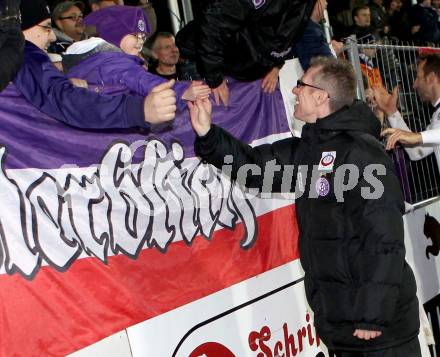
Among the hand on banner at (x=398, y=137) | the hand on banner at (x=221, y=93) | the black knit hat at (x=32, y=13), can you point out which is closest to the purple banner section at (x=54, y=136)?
the hand on banner at (x=221, y=93)

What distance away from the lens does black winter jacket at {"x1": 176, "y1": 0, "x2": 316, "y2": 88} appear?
4422mm

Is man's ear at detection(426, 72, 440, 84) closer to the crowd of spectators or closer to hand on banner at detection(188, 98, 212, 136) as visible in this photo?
hand on banner at detection(188, 98, 212, 136)

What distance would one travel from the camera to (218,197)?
4551 millimetres

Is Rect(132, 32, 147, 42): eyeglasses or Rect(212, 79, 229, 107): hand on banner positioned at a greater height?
Rect(132, 32, 147, 42): eyeglasses

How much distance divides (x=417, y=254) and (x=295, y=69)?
2.14 metres

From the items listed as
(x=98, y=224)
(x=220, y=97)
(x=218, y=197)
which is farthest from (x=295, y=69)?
(x=98, y=224)

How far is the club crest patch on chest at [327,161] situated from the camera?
390 cm

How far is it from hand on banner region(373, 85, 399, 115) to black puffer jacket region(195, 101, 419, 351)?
7.76 ft

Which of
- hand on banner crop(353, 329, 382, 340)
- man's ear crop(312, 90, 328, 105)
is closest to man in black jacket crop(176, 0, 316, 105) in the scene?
man's ear crop(312, 90, 328, 105)

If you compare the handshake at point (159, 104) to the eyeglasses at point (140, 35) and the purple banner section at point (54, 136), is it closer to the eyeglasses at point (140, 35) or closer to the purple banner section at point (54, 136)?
the purple banner section at point (54, 136)

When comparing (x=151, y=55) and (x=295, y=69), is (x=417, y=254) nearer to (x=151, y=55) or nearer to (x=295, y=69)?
(x=295, y=69)

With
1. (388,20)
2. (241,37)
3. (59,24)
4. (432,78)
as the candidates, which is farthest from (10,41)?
(388,20)

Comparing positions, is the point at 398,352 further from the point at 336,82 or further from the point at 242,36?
the point at 242,36

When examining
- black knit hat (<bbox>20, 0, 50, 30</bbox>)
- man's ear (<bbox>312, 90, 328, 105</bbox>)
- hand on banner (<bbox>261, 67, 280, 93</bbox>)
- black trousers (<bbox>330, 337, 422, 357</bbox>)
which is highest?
black knit hat (<bbox>20, 0, 50, 30</bbox>)
